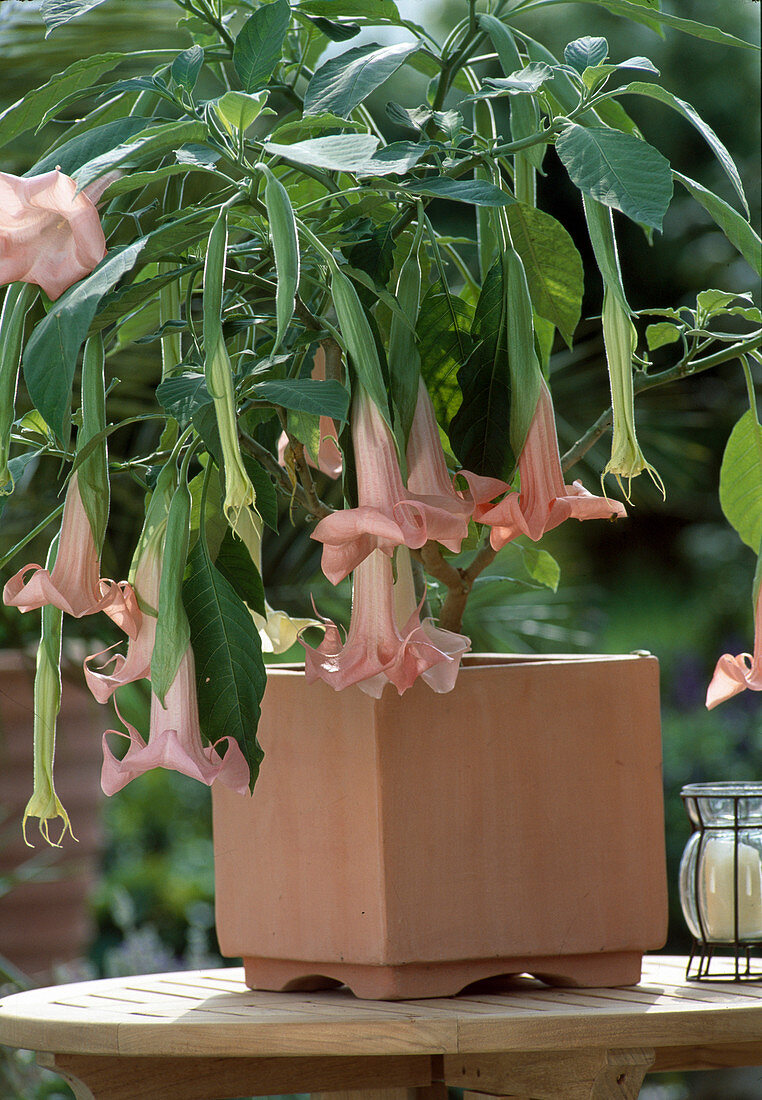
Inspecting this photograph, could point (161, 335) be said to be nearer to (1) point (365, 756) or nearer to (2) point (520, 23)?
(1) point (365, 756)

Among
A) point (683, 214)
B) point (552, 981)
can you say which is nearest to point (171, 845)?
point (683, 214)

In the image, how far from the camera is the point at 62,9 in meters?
0.56

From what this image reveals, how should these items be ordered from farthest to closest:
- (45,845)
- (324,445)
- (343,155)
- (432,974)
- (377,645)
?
(45,845) → (324,445) → (432,974) → (377,645) → (343,155)

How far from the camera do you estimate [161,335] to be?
1.91ft

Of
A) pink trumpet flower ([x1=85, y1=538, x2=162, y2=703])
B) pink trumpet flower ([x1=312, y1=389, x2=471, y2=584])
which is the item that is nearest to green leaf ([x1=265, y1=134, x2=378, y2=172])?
pink trumpet flower ([x1=312, y1=389, x2=471, y2=584])

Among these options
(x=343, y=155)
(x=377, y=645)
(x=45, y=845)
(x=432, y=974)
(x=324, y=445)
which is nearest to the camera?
(x=343, y=155)

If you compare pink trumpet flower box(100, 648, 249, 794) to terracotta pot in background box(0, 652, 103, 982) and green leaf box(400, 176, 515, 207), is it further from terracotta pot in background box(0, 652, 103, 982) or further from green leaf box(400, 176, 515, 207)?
terracotta pot in background box(0, 652, 103, 982)

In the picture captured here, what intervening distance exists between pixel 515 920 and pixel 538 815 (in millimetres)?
53

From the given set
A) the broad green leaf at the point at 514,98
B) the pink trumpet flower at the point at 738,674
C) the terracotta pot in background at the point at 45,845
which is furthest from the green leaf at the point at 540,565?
the terracotta pot in background at the point at 45,845

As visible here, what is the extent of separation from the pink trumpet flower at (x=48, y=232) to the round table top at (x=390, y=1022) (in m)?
0.33

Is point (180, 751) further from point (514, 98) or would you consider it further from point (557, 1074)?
point (514, 98)

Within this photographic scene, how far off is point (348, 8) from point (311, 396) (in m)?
0.26

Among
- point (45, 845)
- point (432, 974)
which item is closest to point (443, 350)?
point (432, 974)

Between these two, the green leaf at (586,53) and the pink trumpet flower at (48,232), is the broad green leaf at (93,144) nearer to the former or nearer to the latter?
the pink trumpet flower at (48,232)
